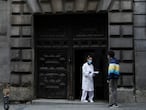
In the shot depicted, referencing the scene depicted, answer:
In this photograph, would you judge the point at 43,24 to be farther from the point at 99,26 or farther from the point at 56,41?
the point at 99,26

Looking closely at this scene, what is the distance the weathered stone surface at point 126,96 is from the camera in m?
14.7

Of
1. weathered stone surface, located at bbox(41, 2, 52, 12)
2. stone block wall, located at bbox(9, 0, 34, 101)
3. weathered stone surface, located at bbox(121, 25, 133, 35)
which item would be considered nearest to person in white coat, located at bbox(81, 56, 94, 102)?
weathered stone surface, located at bbox(121, 25, 133, 35)

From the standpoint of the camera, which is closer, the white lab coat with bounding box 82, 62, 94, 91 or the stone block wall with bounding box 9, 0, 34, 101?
the stone block wall with bounding box 9, 0, 34, 101

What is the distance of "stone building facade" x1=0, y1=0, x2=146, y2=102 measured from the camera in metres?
14.9

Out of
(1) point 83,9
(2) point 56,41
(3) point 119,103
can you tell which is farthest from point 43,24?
(3) point 119,103

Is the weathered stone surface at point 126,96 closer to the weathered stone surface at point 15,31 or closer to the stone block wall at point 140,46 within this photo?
the stone block wall at point 140,46

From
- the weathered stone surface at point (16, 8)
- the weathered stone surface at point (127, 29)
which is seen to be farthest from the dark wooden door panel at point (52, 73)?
the weathered stone surface at point (127, 29)

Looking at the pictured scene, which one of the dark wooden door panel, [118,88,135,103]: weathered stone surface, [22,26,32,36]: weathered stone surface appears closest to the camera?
[118,88,135,103]: weathered stone surface

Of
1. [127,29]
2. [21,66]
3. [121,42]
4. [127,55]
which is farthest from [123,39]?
[21,66]

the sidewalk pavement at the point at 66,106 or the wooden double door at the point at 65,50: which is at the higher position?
the wooden double door at the point at 65,50

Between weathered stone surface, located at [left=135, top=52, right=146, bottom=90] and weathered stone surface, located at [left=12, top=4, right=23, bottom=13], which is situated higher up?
weathered stone surface, located at [left=12, top=4, right=23, bottom=13]

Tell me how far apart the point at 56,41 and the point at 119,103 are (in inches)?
141

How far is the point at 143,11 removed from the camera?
1500 centimetres

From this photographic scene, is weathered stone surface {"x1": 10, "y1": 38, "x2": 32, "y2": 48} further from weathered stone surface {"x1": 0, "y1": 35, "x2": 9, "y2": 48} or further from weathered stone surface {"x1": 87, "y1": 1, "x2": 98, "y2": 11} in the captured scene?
weathered stone surface {"x1": 87, "y1": 1, "x2": 98, "y2": 11}
